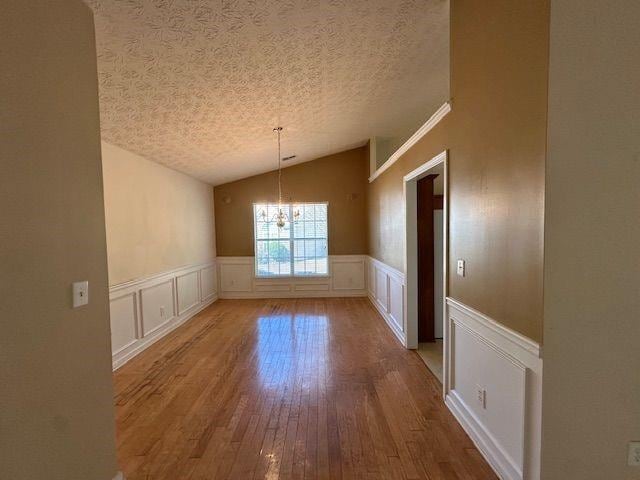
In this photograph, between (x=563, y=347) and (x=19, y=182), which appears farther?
(x=563, y=347)

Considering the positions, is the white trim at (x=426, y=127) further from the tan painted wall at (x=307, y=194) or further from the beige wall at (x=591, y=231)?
the tan painted wall at (x=307, y=194)

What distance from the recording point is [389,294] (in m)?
4.87

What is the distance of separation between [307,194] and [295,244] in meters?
1.14

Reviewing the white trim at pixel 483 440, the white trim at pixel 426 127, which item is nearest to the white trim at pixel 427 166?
the white trim at pixel 426 127

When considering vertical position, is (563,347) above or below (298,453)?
above

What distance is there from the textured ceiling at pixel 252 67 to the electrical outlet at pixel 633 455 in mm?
2927

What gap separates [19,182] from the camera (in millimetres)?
1190

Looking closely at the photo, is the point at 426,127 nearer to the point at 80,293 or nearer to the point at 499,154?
the point at 499,154

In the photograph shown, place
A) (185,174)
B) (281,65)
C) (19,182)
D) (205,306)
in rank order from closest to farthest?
(19,182), (281,65), (185,174), (205,306)

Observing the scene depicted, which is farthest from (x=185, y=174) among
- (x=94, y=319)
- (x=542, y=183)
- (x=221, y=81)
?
(x=542, y=183)

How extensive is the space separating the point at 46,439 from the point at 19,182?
1.05 m

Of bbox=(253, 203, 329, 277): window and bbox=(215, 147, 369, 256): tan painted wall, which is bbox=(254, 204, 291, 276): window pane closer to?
bbox=(253, 203, 329, 277): window

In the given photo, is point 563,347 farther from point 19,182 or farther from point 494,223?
point 19,182

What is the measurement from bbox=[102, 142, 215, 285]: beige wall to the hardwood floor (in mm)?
1190
